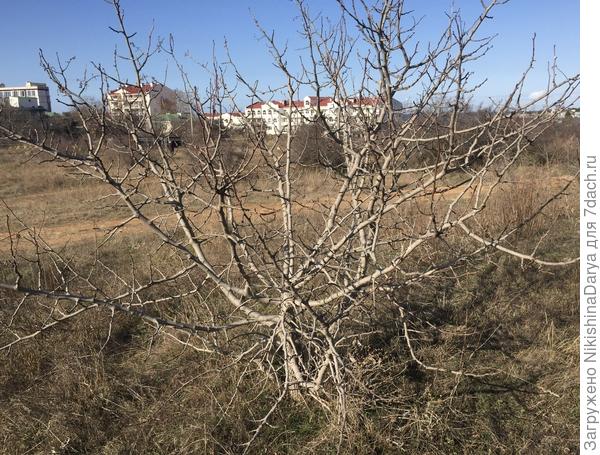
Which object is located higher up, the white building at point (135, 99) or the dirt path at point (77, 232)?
the white building at point (135, 99)

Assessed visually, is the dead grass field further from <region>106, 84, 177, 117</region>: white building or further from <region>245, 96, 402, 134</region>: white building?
<region>245, 96, 402, 134</region>: white building

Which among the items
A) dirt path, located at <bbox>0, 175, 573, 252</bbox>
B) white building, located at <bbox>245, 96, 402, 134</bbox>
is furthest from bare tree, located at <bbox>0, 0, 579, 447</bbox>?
dirt path, located at <bbox>0, 175, 573, 252</bbox>

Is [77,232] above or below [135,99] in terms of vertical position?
below

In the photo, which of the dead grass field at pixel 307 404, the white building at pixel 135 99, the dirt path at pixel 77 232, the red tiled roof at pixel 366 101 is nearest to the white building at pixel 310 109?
the red tiled roof at pixel 366 101

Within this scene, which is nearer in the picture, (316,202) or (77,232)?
(316,202)

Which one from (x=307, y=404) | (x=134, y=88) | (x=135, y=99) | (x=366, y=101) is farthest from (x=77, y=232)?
(x=366, y=101)

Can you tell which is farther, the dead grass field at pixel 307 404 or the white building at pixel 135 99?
the dead grass field at pixel 307 404

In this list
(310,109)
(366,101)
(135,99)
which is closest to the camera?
(135,99)

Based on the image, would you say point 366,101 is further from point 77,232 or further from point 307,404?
point 77,232

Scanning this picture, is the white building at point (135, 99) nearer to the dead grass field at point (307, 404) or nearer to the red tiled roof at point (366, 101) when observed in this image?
the dead grass field at point (307, 404)

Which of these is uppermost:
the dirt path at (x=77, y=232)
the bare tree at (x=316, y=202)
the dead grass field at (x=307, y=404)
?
the bare tree at (x=316, y=202)

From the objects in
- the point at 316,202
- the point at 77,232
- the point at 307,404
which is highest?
the point at 316,202

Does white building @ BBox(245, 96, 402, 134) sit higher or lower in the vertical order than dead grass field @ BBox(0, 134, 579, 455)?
higher
